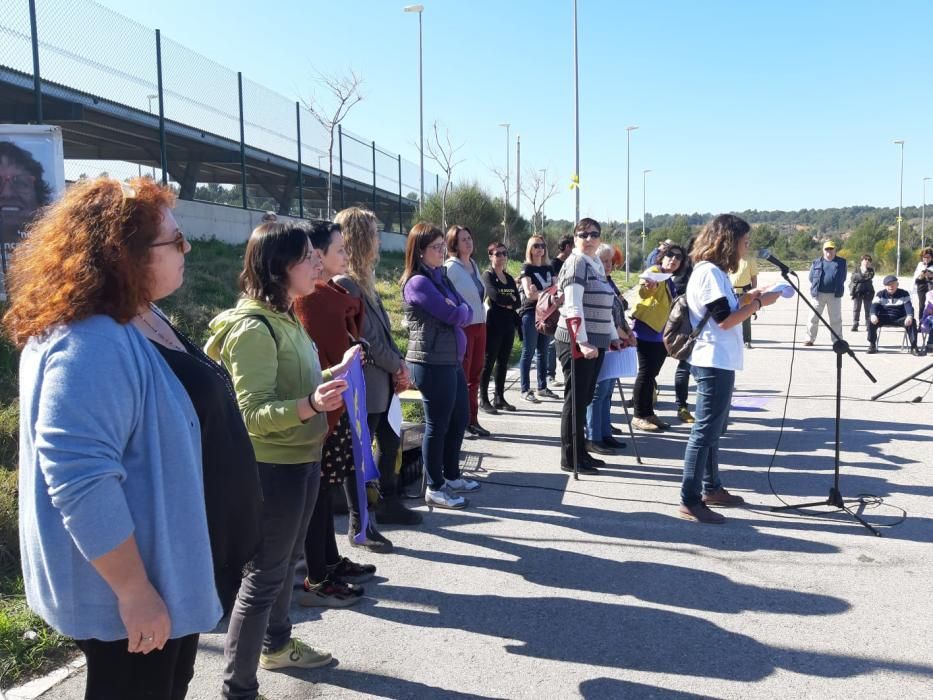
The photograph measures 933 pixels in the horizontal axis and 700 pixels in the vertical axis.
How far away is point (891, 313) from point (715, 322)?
10670 mm

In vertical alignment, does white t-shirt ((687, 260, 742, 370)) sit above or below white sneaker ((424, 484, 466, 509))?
above

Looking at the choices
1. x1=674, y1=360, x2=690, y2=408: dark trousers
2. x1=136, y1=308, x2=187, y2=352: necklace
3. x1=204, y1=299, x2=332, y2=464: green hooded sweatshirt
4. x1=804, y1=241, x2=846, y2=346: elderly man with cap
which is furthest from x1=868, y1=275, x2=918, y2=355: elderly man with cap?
x1=136, y1=308, x2=187, y2=352: necklace

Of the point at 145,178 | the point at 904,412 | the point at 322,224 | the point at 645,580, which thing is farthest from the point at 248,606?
the point at 904,412

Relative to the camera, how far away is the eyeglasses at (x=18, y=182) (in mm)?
7738

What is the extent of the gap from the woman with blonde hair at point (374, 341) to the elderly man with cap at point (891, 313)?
1115 centimetres

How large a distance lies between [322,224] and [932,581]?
12.2 feet

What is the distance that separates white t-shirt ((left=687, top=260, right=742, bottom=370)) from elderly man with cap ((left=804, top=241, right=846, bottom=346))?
9.70 meters

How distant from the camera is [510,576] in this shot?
13.3ft

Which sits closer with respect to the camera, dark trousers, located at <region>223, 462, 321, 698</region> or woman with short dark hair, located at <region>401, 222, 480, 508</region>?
dark trousers, located at <region>223, 462, 321, 698</region>

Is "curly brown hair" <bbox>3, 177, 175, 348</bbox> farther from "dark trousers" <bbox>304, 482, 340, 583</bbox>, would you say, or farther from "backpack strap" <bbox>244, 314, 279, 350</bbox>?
"dark trousers" <bbox>304, 482, 340, 583</bbox>

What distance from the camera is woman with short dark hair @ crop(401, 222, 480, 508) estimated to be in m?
4.93

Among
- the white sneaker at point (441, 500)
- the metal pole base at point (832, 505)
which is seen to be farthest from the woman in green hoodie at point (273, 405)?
the metal pole base at point (832, 505)

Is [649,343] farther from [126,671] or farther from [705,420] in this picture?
[126,671]

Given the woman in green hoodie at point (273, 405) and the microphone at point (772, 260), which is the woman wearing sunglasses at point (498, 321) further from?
the woman in green hoodie at point (273, 405)
